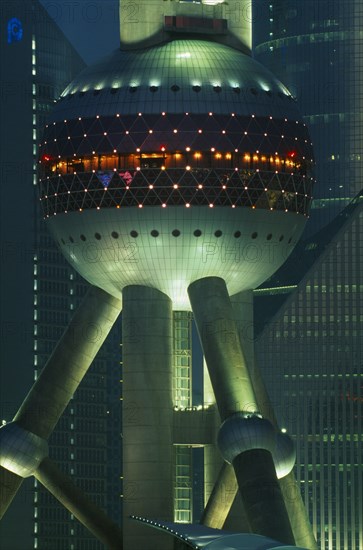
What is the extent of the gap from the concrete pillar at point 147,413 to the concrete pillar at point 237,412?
3.45m

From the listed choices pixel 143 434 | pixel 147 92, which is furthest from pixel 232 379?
pixel 147 92

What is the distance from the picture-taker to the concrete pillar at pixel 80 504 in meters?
182

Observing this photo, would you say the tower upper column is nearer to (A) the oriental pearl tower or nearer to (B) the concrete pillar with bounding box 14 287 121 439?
(A) the oriental pearl tower

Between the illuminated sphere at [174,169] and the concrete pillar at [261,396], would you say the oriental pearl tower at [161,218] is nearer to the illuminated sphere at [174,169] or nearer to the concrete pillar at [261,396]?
the illuminated sphere at [174,169]

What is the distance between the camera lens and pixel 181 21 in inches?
7313

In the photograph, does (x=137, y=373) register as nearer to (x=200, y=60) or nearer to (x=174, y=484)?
(x=174, y=484)

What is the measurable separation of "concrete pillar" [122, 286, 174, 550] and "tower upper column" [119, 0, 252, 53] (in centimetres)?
1911

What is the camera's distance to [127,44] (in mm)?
184875

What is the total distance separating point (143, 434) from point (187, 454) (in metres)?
7.60

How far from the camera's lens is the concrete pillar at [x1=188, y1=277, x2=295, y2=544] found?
16962 centimetres

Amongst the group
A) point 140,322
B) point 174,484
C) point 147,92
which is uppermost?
point 147,92

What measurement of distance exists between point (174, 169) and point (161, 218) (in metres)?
3.81

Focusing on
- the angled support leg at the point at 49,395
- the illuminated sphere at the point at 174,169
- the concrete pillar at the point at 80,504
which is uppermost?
the illuminated sphere at the point at 174,169

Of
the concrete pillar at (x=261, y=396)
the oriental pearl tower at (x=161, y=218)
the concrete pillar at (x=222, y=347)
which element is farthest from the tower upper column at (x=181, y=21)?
the concrete pillar at (x=261, y=396)
